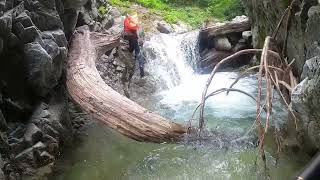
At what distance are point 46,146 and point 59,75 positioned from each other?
1.86 metres

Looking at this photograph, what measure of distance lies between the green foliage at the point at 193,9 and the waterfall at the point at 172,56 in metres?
3.18

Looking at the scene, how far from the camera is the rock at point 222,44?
16984 mm

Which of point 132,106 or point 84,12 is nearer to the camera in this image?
point 132,106

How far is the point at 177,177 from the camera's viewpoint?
7.80 m

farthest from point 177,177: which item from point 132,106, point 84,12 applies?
point 84,12

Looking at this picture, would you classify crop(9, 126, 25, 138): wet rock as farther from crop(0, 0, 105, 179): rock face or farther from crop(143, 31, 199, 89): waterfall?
crop(143, 31, 199, 89): waterfall

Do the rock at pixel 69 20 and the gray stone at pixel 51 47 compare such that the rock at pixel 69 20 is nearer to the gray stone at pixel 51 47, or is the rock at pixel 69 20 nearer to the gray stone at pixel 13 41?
the gray stone at pixel 51 47

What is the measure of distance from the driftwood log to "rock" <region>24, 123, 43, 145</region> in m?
1.06

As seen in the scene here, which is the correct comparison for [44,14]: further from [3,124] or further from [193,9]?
[193,9]

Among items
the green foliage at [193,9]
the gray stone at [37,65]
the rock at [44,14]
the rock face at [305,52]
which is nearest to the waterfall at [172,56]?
the green foliage at [193,9]

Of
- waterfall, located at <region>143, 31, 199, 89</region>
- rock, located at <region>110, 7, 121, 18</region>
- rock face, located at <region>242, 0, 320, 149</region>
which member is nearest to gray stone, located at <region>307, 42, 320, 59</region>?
rock face, located at <region>242, 0, 320, 149</region>

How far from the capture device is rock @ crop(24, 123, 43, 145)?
8422mm

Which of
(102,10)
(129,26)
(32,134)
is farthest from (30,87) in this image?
(102,10)

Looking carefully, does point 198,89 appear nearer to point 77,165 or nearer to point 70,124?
point 70,124
